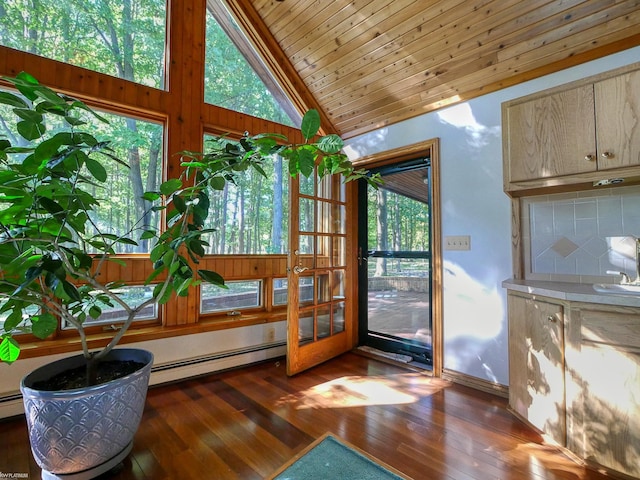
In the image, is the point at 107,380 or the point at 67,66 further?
the point at 67,66

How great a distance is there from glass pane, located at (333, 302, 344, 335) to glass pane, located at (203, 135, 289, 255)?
80cm

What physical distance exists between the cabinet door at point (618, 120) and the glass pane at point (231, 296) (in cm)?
275

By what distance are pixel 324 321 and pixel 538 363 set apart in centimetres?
173

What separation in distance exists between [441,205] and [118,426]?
2559mm

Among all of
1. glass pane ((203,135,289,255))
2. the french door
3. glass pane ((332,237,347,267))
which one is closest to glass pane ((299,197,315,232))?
glass pane ((203,135,289,255))

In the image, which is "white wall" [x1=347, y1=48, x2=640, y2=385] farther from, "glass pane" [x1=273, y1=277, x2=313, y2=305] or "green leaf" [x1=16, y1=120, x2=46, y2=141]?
"green leaf" [x1=16, y1=120, x2=46, y2=141]

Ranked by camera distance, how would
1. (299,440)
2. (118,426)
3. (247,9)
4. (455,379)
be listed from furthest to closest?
(247,9) < (455,379) < (299,440) < (118,426)

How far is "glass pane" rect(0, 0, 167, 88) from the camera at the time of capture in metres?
2.08

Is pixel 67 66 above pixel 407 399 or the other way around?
above

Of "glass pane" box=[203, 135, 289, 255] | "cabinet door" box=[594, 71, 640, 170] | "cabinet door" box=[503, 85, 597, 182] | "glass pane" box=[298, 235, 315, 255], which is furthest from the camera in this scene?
"glass pane" box=[203, 135, 289, 255]

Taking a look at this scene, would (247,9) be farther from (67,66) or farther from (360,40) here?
(67,66)

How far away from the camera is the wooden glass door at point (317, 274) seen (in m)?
2.60

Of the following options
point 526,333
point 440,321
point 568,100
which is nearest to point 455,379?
point 440,321

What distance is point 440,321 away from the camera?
252 centimetres
